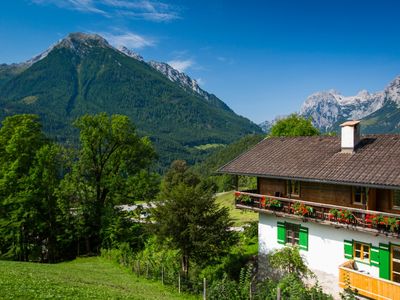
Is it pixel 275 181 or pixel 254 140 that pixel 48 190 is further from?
pixel 254 140

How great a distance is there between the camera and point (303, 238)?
77.9 feet

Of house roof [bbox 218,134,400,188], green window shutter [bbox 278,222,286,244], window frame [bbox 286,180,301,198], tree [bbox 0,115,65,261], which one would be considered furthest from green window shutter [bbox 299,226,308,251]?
tree [bbox 0,115,65,261]

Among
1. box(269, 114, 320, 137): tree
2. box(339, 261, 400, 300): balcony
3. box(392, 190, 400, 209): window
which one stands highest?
box(269, 114, 320, 137): tree

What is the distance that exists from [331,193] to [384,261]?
4853 millimetres

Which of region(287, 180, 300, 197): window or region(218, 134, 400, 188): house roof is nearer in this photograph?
region(218, 134, 400, 188): house roof

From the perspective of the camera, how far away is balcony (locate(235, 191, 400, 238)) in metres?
19.0

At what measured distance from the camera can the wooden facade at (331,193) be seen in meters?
20.7

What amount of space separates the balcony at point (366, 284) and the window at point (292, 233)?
394 centimetres

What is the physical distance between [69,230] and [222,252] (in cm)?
2107

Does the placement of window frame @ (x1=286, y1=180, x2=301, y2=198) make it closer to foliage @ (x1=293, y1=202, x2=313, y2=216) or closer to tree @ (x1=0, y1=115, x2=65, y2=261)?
foliage @ (x1=293, y1=202, x2=313, y2=216)

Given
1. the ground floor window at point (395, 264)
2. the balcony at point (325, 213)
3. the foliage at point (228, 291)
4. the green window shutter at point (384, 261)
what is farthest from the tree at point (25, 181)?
the ground floor window at point (395, 264)

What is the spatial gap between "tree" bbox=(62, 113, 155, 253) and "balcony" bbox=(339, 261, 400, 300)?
2373cm

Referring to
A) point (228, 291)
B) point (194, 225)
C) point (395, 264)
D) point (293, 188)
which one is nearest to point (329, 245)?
point (395, 264)

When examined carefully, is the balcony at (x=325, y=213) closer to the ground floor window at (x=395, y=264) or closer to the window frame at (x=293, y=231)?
the window frame at (x=293, y=231)
